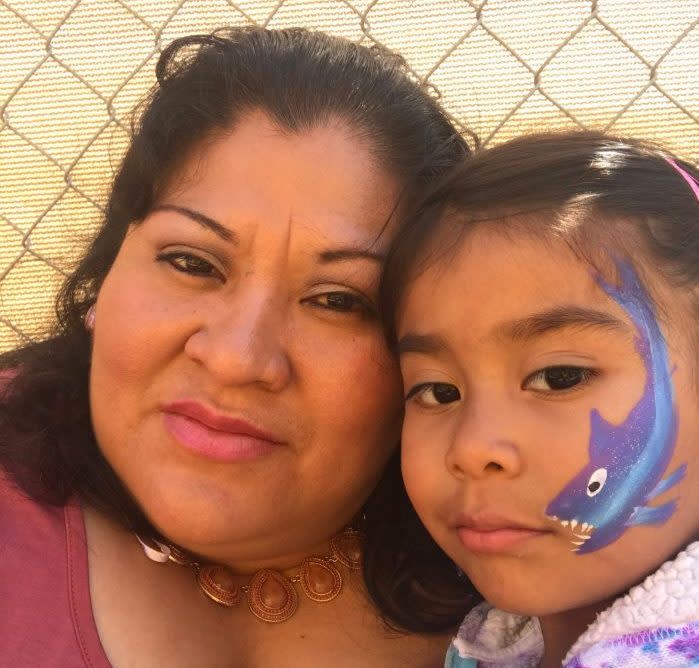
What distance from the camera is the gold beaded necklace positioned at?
1729 millimetres

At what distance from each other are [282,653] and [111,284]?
69 cm

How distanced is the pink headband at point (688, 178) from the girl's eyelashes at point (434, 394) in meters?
0.46

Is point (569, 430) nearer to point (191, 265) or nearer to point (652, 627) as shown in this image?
point (652, 627)

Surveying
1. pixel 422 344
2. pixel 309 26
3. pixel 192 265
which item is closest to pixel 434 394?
pixel 422 344

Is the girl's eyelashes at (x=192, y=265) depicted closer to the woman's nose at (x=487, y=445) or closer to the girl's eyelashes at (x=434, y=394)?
the girl's eyelashes at (x=434, y=394)

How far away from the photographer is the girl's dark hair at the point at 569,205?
1.37m

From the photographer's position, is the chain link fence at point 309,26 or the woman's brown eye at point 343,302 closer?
the woman's brown eye at point 343,302

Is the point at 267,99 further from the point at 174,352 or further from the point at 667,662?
the point at 667,662

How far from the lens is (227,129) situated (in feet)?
5.18

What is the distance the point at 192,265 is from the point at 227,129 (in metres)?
0.23

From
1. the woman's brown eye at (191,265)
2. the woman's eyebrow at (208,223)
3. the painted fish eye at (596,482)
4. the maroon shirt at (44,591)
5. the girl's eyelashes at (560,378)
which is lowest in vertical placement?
the maroon shirt at (44,591)

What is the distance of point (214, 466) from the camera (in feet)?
4.81

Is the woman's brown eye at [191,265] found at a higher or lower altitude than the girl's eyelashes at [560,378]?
lower

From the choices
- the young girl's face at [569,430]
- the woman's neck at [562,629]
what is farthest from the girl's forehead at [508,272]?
the woman's neck at [562,629]
